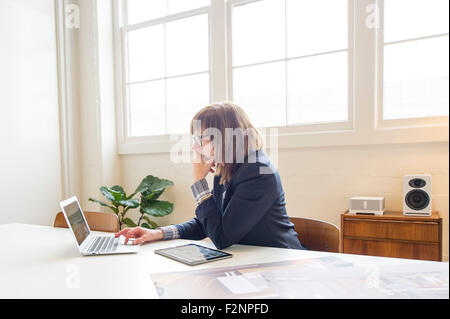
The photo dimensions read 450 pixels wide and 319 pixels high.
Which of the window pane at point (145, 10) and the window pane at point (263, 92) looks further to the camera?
the window pane at point (145, 10)

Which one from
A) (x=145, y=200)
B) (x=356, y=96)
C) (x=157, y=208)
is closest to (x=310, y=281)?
(x=356, y=96)

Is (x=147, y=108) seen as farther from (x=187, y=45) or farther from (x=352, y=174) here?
(x=352, y=174)

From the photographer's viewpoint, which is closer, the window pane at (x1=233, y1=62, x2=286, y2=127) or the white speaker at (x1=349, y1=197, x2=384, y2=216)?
the white speaker at (x1=349, y1=197, x2=384, y2=216)

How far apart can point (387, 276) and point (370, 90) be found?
180cm

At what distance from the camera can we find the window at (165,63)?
10.4ft

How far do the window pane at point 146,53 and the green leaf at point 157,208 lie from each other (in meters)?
1.26

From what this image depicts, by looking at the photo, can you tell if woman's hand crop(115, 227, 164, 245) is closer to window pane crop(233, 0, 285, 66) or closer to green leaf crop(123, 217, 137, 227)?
green leaf crop(123, 217, 137, 227)

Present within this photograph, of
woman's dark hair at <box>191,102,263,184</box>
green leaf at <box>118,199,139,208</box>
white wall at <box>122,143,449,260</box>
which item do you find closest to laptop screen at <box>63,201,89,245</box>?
woman's dark hair at <box>191,102,263,184</box>

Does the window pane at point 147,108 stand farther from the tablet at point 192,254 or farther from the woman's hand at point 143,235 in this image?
the tablet at point 192,254

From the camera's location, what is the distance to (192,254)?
1.13 meters

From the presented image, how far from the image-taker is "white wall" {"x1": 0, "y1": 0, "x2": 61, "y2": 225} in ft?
9.37

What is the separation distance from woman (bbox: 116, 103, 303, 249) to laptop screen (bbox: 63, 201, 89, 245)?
165mm

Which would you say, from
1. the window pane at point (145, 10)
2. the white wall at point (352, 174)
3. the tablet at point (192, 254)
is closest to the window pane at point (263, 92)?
the white wall at point (352, 174)
